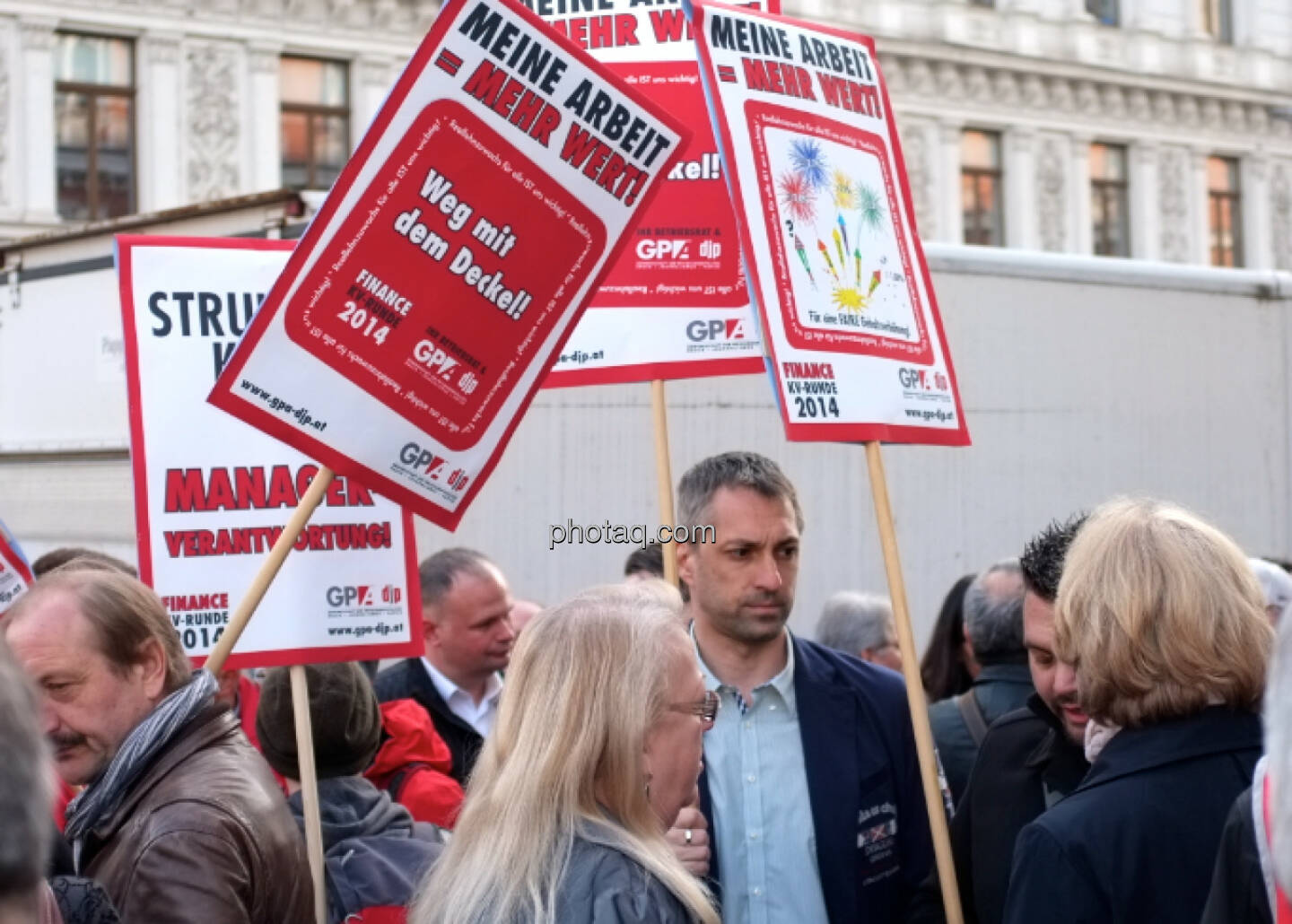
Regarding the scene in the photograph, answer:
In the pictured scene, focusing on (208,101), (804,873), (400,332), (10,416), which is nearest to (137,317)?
(400,332)

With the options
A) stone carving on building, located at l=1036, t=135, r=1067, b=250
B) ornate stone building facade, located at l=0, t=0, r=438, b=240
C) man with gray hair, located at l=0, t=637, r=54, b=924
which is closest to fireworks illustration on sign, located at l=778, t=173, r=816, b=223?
man with gray hair, located at l=0, t=637, r=54, b=924

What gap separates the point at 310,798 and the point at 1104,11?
32.9 metres

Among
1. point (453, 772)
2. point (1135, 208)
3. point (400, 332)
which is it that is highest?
point (1135, 208)

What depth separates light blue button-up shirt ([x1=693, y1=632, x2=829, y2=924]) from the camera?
3744 millimetres

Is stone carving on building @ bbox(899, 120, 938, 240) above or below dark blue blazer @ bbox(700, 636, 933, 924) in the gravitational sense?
above

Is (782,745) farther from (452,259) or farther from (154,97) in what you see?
(154,97)

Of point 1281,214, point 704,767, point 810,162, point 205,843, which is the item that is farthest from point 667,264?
point 1281,214

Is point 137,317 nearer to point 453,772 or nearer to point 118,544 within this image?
point 453,772

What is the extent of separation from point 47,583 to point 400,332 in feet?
2.96

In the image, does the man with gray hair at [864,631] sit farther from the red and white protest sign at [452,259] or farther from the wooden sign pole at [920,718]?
the red and white protest sign at [452,259]

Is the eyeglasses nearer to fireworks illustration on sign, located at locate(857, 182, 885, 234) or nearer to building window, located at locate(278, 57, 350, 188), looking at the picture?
fireworks illustration on sign, located at locate(857, 182, 885, 234)

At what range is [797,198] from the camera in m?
3.91

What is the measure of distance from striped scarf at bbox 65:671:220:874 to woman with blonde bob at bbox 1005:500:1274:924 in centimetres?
137

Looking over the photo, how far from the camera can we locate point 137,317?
4262mm
